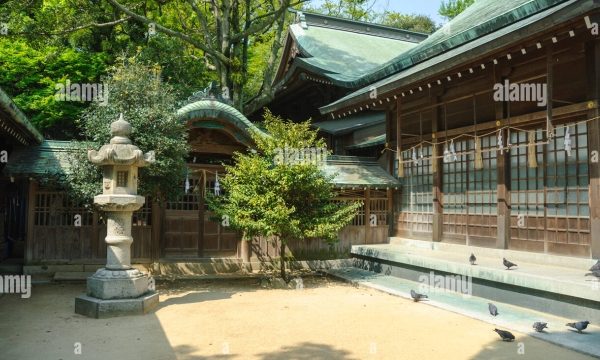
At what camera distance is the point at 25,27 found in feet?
57.2

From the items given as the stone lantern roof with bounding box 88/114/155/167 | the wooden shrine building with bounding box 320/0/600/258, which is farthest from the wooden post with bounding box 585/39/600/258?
the stone lantern roof with bounding box 88/114/155/167

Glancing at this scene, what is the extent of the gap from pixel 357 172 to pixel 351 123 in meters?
4.55

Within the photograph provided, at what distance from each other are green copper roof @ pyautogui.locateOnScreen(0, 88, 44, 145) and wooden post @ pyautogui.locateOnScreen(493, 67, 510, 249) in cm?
1050

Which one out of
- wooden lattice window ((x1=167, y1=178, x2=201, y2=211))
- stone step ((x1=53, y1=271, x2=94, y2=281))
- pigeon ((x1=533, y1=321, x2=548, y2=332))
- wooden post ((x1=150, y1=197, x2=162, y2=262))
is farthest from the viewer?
wooden lattice window ((x1=167, y1=178, x2=201, y2=211))

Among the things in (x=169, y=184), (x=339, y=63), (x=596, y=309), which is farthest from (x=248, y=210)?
(x=339, y=63)

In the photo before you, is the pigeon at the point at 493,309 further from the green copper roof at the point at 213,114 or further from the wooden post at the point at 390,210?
the wooden post at the point at 390,210

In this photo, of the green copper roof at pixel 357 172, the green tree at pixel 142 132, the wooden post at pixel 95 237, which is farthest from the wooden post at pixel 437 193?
the wooden post at pixel 95 237

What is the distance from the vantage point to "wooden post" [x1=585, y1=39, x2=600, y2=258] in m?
8.82

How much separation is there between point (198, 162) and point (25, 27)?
967 centimetres

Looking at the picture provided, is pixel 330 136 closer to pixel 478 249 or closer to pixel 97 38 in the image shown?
pixel 478 249

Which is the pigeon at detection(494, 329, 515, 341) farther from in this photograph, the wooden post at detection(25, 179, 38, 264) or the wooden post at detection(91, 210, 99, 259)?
the wooden post at detection(25, 179, 38, 264)

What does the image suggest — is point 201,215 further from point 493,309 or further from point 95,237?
point 493,309

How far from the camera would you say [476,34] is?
11.9 metres

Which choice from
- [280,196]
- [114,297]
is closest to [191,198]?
[280,196]
